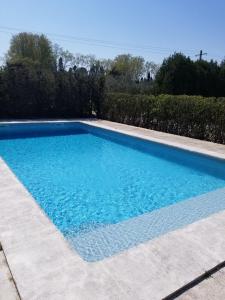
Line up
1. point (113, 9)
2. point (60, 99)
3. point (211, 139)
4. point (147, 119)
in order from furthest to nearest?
point (113, 9)
point (60, 99)
point (147, 119)
point (211, 139)

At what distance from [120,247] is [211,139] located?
7867 millimetres

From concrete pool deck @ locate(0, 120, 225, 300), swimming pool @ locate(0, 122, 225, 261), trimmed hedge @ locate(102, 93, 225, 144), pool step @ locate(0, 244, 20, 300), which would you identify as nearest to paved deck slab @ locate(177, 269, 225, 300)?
concrete pool deck @ locate(0, 120, 225, 300)

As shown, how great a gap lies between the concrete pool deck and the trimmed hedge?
7018 millimetres

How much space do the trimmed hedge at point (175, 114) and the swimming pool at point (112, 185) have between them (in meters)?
2.17

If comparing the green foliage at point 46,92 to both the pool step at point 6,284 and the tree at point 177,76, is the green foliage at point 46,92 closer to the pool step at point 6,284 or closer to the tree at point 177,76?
the tree at point 177,76

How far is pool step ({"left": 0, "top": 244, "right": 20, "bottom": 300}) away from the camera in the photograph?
7.90 ft

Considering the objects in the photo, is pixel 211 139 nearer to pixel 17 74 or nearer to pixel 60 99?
pixel 60 99

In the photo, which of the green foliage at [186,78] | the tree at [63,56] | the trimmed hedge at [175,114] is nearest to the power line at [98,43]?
the tree at [63,56]

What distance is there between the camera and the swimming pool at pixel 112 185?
4.21 metres

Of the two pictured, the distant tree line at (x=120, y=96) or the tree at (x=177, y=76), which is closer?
the distant tree line at (x=120, y=96)

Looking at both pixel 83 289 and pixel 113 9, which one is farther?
pixel 113 9

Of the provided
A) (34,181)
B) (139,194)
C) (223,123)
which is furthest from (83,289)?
(223,123)

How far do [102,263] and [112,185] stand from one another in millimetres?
3871

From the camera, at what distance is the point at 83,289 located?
2.48 m
